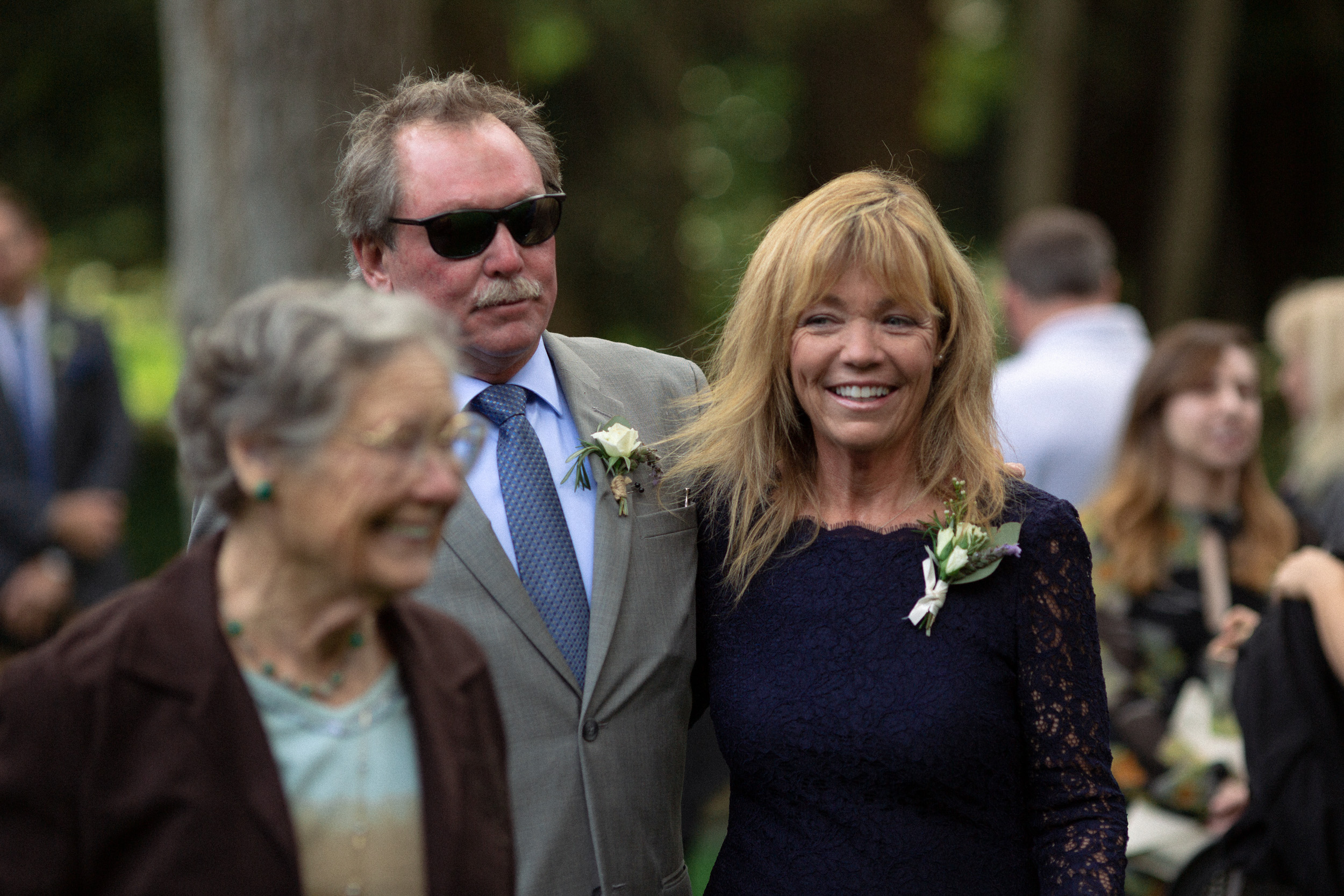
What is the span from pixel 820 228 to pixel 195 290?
416 cm

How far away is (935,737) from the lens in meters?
2.67

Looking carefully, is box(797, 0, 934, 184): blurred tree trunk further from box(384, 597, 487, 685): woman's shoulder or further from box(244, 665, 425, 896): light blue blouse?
box(244, 665, 425, 896): light blue blouse

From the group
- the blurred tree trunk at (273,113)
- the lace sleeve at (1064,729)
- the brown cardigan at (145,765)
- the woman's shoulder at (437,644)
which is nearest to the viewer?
the brown cardigan at (145,765)

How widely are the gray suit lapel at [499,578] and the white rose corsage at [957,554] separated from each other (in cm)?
69

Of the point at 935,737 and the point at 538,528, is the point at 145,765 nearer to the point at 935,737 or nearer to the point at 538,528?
the point at 538,528

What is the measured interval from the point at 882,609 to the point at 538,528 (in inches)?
27.4

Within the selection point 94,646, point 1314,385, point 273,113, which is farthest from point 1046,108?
point 94,646

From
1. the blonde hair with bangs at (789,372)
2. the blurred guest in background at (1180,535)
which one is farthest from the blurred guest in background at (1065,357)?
the blonde hair with bangs at (789,372)

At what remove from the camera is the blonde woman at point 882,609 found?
2.69 meters

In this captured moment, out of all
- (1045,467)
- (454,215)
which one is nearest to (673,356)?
(454,215)

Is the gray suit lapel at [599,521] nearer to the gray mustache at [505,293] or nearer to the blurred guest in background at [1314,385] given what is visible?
the gray mustache at [505,293]

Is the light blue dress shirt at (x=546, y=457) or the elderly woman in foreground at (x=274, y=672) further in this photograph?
the light blue dress shirt at (x=546, y=457)

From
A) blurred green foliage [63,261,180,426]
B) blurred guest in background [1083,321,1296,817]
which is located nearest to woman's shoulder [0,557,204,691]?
blurred guest in background [1083,321,1296,817]

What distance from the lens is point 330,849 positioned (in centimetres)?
186
